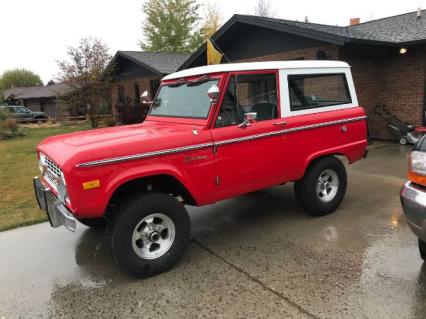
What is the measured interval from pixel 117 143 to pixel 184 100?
4.37 feet

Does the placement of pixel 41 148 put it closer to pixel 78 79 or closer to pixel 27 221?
pixel 27 221

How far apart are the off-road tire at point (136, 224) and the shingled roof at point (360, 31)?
680 centimetres

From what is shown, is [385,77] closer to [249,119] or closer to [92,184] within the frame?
[249,119]

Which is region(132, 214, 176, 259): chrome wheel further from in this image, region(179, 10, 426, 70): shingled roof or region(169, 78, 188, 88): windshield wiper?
region(179, 10, 426, 70): shingled roof

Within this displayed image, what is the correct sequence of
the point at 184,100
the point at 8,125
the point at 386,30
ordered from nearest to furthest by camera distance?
the point at 184,100, the point at 386,30, the point at 8,125

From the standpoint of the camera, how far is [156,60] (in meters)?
20.2

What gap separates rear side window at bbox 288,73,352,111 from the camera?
4.55m

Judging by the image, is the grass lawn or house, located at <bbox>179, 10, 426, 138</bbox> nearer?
the grass lawn

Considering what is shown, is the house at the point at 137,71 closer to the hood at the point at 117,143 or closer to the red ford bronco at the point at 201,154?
the red ford bronco at the point at 201,154

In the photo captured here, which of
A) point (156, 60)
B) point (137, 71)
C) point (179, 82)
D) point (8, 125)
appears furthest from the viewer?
point (137, 71)

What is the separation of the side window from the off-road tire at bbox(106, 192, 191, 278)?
42.0 inches

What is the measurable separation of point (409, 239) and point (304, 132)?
1743mm

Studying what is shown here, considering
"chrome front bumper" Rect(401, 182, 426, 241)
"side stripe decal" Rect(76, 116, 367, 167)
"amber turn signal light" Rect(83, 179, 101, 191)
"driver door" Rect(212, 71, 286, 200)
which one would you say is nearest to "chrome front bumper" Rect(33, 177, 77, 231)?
"amber turn signal light" Rect(83, 179, 101, 191)

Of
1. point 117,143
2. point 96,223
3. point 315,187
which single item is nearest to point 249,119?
point 117,143
